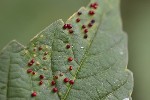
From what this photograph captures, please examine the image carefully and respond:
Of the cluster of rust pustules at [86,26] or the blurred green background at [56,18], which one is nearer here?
the cluster of rust pustules at [86,26]

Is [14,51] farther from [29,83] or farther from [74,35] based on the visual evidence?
[74,35]

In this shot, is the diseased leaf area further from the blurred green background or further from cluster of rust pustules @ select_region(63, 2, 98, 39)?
the blurred green background

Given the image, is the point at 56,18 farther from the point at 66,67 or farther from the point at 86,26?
the point at 66,67

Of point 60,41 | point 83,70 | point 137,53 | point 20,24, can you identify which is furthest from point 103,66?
point 137,53

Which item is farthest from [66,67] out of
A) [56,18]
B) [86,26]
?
[56,18]

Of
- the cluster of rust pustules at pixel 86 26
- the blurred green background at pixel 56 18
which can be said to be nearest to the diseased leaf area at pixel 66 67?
the cluster of rust pustules at pixel 86 26

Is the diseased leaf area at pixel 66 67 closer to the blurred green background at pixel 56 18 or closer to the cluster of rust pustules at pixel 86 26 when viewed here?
the cluster of rust pustules at pixel 86 26

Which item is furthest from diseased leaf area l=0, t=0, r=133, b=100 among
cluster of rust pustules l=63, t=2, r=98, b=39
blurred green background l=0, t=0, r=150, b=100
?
blurred green background l=0, t=0, r=150, b=100
